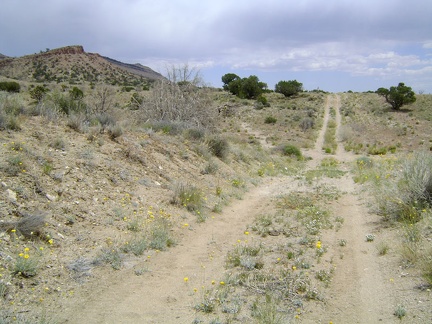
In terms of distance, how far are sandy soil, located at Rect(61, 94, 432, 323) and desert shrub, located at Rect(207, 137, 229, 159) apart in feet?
25.3

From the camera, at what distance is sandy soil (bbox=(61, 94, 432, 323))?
14.1 ft

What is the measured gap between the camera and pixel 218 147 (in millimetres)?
15492

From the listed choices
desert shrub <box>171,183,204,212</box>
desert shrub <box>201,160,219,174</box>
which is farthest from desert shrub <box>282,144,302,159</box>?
desert shrub <box>171,183,204,212</box>

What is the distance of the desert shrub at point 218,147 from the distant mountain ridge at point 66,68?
41714 millimetres

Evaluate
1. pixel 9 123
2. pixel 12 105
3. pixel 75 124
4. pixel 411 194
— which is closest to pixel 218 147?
pixel 75 124

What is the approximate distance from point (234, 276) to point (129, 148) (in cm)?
608

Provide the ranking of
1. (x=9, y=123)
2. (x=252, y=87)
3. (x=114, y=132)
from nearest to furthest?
(x=9, y=123) < (x=114, y=132) < (x=252, y=87)

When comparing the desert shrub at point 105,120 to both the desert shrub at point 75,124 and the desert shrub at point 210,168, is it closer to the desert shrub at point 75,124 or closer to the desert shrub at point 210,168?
the desert shrub at point 75,124

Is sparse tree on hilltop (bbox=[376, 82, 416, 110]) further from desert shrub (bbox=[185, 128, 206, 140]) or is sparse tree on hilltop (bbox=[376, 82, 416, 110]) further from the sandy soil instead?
the sandy soil

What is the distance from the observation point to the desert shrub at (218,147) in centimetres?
1529

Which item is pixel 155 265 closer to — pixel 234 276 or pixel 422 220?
pixel 234 276

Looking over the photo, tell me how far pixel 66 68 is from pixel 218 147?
179 ft

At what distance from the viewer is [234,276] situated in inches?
211

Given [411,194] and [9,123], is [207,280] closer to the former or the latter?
[411,194]
